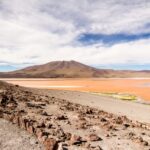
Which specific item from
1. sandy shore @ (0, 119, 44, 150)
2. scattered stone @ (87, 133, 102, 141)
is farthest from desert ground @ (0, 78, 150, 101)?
sandy shore @ (0, 119, 44, 150)

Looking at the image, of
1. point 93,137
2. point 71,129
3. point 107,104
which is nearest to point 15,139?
point 71,129

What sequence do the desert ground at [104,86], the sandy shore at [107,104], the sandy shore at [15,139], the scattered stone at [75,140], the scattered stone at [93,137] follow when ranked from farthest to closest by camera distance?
the desert ground at [104,86]
the sandy shore at [107,104]
the scattered stone at [93,137]
the scattered stone at [75,140]
the sandy shore at [15,139]

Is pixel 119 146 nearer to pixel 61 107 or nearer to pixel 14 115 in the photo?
pixel 14 115

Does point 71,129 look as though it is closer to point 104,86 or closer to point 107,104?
point 107,104

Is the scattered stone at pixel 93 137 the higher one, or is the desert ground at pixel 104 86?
the desert ground at pixel 104 86

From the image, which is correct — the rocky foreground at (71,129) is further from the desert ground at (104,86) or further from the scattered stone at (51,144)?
the desert ground at (104,86)

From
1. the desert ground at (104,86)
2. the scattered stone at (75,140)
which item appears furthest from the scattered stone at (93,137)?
the desert ground at (104,86)

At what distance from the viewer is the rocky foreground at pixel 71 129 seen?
469 inches

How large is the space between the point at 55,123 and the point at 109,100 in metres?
12.8

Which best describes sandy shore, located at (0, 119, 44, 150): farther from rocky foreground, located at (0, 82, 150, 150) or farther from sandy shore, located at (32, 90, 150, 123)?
sandy shore, located at (32, 90, 150, 123)

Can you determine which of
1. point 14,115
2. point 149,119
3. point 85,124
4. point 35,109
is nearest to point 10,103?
point 35,109

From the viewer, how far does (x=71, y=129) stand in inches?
558

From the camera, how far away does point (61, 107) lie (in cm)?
1933

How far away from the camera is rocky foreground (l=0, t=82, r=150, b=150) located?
39.1 feet
